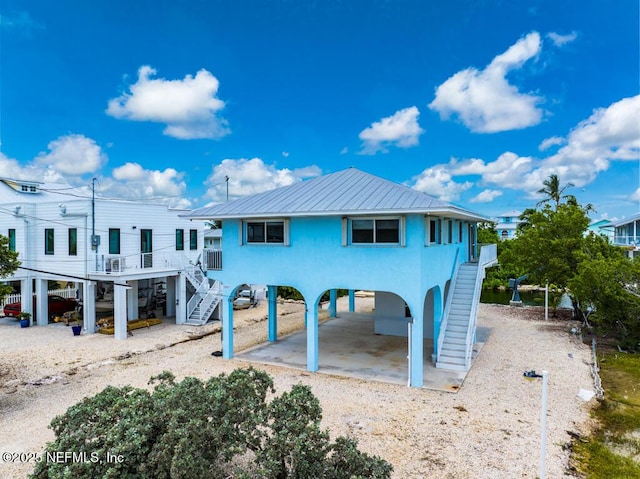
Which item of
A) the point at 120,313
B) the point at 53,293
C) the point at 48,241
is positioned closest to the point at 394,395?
the point at 120,313

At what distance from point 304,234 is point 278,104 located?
17.4 meters

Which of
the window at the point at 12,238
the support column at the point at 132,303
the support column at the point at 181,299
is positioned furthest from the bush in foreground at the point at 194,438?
the window at the point at 12,238

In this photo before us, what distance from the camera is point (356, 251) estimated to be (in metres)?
13.4

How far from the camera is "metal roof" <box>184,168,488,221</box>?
488 inches

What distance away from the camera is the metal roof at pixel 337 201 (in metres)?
12.4

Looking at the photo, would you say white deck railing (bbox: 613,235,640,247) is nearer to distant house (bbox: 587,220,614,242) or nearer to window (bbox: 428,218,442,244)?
distant house (bbox: 587,220,614,242)

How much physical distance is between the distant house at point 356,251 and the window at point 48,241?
11181 mm

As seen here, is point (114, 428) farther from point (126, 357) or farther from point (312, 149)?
point (312, 149)

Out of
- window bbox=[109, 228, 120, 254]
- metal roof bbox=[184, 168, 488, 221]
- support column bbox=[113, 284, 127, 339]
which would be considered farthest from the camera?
window bbox=[109, 228, 120, 254]

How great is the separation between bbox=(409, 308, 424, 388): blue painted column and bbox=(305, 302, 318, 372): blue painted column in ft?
10.9

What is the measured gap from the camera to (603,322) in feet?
61.9

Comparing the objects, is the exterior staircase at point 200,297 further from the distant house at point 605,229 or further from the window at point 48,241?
the distant house at point 605,229

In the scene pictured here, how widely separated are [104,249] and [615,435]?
2109cm

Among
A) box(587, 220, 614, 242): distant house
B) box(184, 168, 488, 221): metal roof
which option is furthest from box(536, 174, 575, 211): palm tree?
box(184, 168, 488, 221): metal roof
